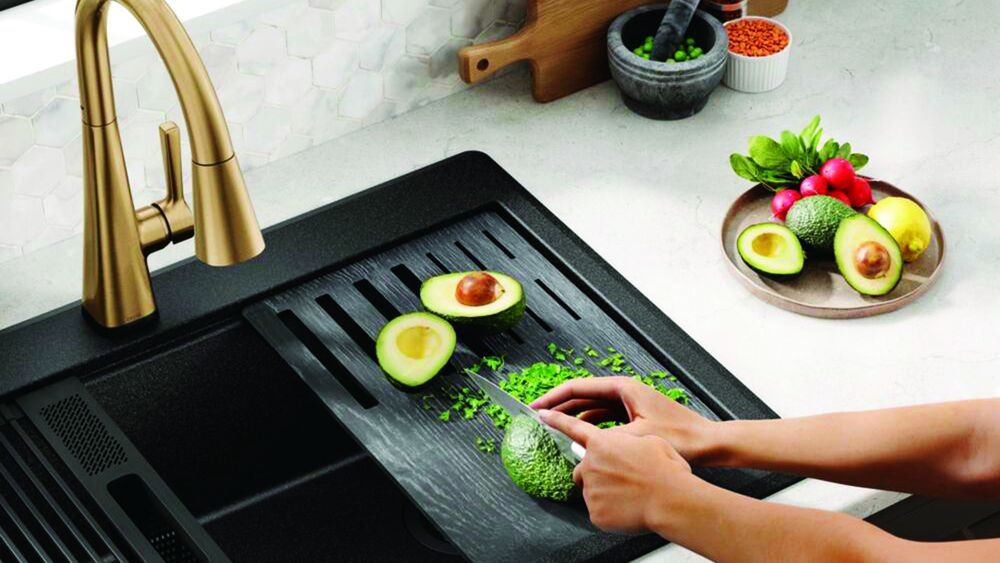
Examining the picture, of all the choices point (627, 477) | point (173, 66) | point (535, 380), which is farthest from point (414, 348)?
point (173, 66)

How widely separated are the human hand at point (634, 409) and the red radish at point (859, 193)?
0.51m

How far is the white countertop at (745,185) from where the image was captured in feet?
5.64

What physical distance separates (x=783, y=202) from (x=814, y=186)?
47mm

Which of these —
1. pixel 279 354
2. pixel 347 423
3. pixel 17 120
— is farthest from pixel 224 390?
pixel 17 120

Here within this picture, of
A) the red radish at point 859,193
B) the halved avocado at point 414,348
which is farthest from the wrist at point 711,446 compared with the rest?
the red radish at point 859,193

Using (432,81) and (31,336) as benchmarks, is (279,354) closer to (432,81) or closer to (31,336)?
(31,336)

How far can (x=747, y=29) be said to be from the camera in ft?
7.09

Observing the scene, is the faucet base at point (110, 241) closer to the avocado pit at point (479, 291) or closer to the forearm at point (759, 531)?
the avocado pit at point (479, 291)

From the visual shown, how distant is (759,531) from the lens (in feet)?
4.28

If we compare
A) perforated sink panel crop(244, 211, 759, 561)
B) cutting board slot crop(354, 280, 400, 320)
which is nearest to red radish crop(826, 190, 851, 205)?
perforated sink panel crop(244, 211, 759, 561)

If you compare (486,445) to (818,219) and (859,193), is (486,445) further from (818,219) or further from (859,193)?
(859,193)

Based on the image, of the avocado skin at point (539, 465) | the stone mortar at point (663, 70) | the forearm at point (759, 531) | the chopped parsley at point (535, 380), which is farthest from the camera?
the stone mortar at point (663, 70)

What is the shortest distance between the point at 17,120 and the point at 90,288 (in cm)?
26

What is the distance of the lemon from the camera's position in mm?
1824
